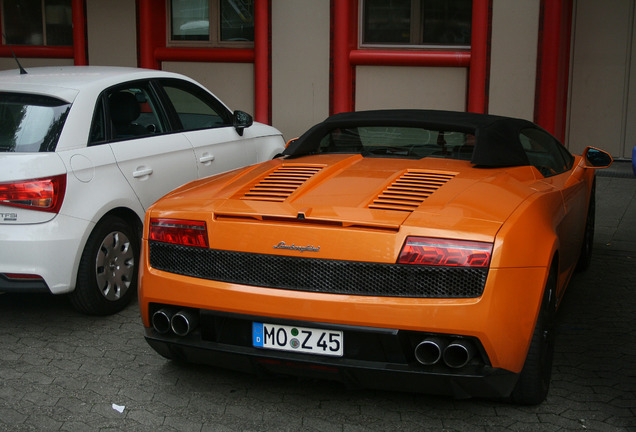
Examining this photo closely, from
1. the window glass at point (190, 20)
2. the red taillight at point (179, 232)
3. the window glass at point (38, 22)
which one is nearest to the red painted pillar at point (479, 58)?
the window glass at point (190, 20)

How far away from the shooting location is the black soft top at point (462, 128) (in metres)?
4.57

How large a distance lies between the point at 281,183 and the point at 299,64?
304 inches

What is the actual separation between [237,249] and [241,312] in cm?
28

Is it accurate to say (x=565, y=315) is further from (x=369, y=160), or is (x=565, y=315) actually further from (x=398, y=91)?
(x=398, y=91)

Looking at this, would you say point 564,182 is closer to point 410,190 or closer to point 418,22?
point 410,190

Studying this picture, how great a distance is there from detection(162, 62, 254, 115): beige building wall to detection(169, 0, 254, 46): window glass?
15.5 inches

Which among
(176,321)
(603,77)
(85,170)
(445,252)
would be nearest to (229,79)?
(603,77)

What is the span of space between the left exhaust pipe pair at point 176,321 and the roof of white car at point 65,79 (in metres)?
2.09

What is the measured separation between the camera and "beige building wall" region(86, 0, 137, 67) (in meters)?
12.8

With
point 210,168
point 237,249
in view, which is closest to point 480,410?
point 237,249

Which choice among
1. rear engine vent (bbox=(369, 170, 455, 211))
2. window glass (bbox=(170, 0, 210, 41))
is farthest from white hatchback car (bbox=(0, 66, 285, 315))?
window glass (bbox=(170, 0, 210, 41))

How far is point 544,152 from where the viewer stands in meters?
5.27

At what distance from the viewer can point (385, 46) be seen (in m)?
11.7

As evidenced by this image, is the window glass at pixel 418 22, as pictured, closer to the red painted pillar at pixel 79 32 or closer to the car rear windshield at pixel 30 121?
the red painted pillar at pixel 79 32
